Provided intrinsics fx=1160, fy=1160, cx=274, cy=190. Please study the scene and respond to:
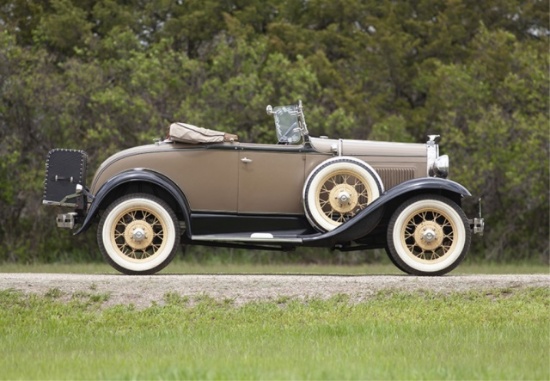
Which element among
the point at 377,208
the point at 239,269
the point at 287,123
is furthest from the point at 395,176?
the point at 239,269

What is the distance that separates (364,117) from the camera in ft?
87.7

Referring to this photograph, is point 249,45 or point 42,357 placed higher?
point 249,45

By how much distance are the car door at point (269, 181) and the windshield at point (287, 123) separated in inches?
16.2

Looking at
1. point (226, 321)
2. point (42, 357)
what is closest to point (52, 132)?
point (226, 321)

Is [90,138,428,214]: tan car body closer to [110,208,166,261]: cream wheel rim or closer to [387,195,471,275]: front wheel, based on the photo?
[110,208,166,261]: cream wheel rim

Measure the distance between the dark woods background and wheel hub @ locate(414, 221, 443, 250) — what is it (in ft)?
39.2

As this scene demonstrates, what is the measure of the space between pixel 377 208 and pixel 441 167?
3.30ft

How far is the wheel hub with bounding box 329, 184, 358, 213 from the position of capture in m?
Answer: 12.2

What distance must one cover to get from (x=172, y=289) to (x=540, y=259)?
600 inches

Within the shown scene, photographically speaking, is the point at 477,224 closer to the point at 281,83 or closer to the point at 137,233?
the point at 137,233

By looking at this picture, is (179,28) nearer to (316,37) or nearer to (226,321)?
(316,37)

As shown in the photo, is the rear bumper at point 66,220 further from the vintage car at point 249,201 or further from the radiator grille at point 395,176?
the radiator grille at point 395,176

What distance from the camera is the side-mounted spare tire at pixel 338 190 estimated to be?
12.1 metres

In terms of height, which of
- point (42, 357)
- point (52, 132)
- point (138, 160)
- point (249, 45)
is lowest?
point (42, 357)
